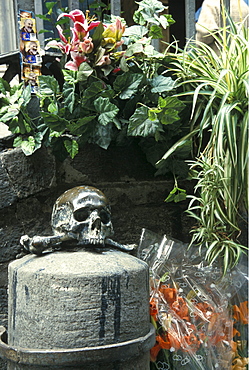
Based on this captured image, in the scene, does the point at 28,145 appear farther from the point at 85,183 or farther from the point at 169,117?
the point at 169,117

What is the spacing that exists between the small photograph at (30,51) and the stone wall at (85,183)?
1.66 ft

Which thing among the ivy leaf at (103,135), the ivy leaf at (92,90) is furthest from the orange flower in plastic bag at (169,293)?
the ivy leaf at (92,90)

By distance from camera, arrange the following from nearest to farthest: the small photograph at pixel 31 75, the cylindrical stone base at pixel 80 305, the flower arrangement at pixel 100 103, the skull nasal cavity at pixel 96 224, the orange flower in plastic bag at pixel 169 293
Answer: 1. the cylindrical stone base at pixel 80 305
2. the skull nasal cavity at pixel 96 224
3. the orange flower in plastic bag at pixel 169 293
4. the flower arrangement at pixel 100 103
5. the small photograph at pixel 31 75

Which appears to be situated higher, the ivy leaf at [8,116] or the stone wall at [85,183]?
the ivy leaf at [8,116]

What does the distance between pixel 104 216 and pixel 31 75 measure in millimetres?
1040

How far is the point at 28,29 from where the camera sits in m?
2.93

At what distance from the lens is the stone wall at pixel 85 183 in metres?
2.83

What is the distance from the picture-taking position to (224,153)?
272 cm

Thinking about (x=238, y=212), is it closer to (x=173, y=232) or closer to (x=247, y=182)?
(x=247, y=182)

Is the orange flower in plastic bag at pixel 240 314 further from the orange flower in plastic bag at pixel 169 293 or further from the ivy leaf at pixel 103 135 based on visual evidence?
the ivy leaf at pixel 103 135

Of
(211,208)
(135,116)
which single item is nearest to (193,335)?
(211,208)

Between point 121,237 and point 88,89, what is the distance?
2.82 feet

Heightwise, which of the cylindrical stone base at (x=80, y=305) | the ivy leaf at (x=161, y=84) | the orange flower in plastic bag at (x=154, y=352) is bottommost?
the orange flower in plastic bag at (x=154, y=352)

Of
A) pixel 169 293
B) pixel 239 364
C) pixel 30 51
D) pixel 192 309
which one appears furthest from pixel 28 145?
pixel 239 364
